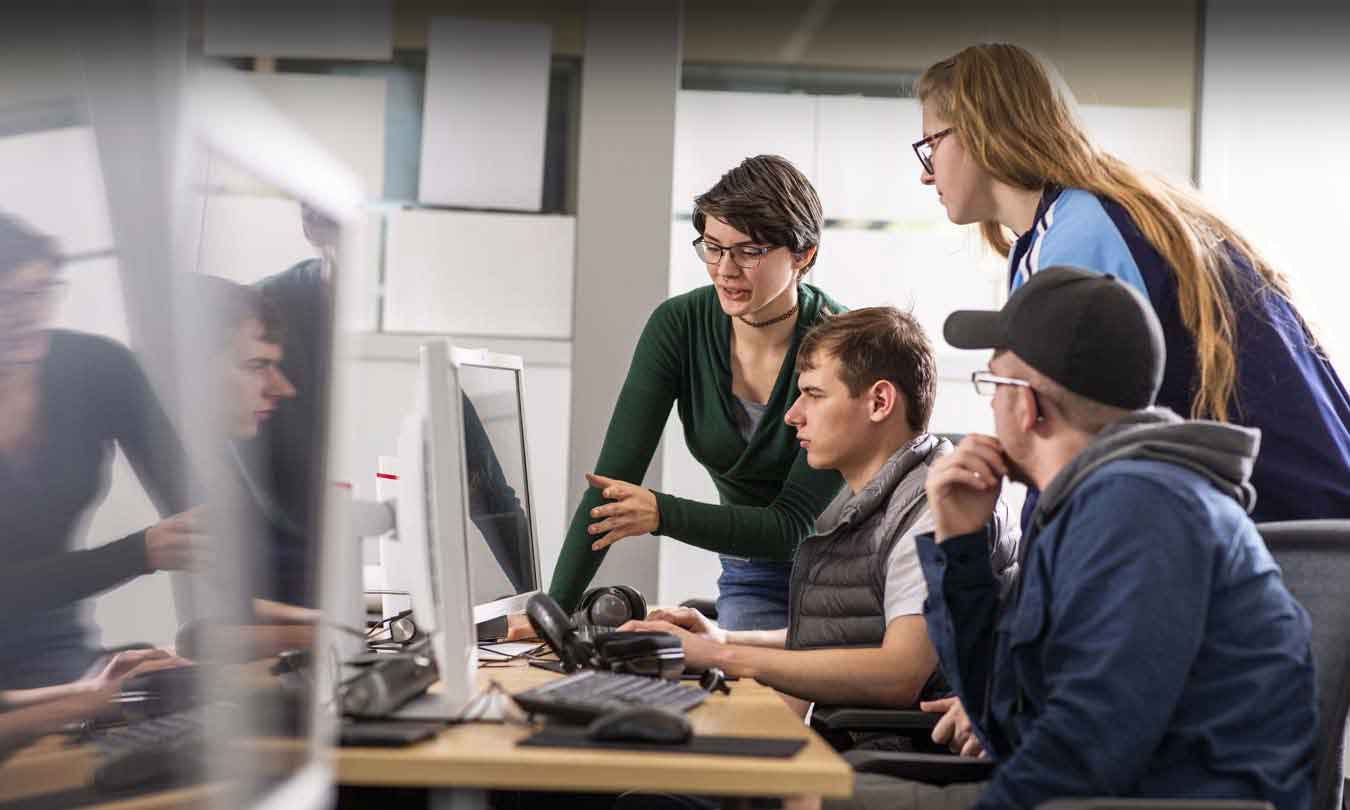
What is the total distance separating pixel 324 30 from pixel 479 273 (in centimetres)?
96

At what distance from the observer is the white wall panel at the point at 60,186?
2.77ft

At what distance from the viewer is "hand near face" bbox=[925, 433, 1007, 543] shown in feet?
5.27

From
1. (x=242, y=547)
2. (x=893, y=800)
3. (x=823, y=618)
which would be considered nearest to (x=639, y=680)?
(x=893, y=800)

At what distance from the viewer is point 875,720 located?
1865 mm

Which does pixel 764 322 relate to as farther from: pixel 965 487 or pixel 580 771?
pixel 580 771

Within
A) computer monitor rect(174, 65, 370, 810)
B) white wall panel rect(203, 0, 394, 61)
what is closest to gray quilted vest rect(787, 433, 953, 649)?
computer monitor rect(174, 65, 370, 810)

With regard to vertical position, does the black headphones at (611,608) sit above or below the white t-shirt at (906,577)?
below

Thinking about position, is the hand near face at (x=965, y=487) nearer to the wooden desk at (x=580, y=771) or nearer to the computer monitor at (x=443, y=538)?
the wooden desk at (x=580, y=771)

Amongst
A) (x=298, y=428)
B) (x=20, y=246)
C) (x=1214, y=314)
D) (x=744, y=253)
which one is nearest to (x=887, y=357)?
(x=744, y=253)

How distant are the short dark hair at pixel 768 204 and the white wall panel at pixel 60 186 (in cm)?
159

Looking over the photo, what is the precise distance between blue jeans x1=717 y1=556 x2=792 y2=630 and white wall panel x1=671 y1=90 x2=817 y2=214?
6.88 ft

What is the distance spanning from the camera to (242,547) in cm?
81

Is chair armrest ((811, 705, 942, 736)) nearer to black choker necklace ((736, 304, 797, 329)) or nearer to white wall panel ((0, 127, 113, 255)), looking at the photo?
black choker necklace ((736, 304, 797, 329))

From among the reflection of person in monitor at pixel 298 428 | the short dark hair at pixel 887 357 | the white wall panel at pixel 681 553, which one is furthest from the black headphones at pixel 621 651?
the white wall panel at pixel 681 553
